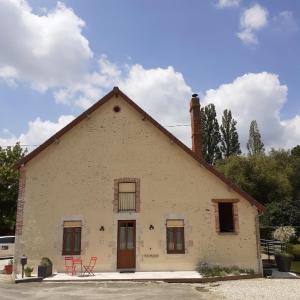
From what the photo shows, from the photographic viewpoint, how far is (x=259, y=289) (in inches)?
505

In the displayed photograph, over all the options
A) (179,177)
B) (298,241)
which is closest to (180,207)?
(179,177)

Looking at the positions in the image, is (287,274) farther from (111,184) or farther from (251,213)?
(111,184)

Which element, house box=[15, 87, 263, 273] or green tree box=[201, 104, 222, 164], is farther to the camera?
green tree box=[201, 104, 222, 164]

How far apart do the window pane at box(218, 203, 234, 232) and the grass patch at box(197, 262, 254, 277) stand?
1.72 m

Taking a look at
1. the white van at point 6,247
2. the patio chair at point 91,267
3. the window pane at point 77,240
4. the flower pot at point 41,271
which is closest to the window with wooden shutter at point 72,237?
the window pane at point 77,240

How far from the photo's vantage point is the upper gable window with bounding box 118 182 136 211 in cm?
1742

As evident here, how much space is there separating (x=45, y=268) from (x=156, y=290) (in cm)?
517

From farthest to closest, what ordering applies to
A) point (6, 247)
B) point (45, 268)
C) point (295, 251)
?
1. point (6, 247)
2. point (295, 251)
3. point (45, 268)

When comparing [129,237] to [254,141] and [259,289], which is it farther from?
[254,141]

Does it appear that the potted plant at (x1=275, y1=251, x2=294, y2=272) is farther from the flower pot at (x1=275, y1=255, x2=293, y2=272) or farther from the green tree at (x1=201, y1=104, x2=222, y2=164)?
the green tree at (x1=201, y1=104, x2=222, y2=164)

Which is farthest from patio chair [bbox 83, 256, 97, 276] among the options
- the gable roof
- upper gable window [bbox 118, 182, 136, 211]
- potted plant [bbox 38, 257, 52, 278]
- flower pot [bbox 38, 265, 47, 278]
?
the gable roof

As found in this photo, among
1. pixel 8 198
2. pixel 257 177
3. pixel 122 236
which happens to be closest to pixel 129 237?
pixel 122 236

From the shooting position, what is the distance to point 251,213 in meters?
17.2

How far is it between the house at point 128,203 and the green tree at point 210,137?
2716 centimetres
